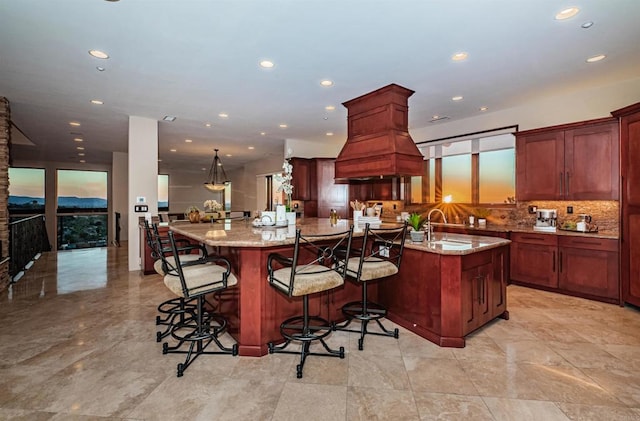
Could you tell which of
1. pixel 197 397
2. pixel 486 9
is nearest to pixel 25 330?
pixel 197 397

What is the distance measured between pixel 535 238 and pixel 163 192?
1350 centimetres

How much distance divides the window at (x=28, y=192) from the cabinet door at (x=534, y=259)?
44.7 ft

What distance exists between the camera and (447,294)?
277 cm

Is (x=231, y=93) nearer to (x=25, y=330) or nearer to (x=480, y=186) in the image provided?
(x=25, y=330)

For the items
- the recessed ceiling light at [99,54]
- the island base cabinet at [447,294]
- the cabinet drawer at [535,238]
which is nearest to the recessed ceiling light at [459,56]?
the island base cabinet at [447,294]

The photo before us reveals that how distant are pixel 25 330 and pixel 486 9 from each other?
5.12 m

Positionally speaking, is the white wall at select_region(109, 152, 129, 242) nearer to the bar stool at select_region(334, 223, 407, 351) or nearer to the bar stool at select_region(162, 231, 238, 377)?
the bar stool at select_region(162, 231, 238, 377)

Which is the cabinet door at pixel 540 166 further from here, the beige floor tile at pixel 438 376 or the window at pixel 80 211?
the window at pixel 80 211

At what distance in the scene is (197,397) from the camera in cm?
207

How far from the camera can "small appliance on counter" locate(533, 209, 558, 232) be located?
15.3ft

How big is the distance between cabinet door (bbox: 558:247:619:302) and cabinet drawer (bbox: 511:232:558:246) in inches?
5.6

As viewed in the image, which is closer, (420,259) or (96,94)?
(420,259)

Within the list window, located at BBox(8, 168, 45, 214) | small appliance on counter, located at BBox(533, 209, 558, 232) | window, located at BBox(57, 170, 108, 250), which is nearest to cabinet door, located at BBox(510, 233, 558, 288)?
small appliance on counter, located at BBox(533, 209, 558, 232)

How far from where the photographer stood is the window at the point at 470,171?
5.34 meters
